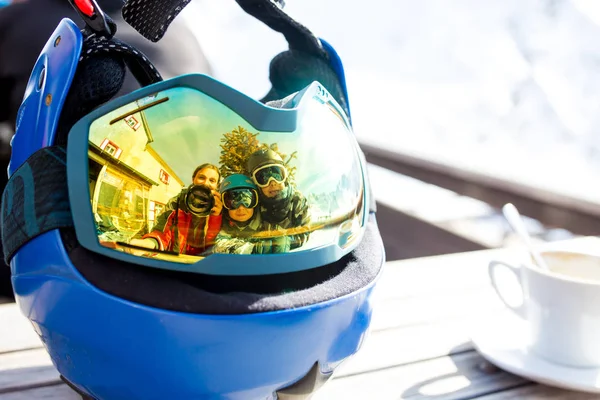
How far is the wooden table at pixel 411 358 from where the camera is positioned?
57cm

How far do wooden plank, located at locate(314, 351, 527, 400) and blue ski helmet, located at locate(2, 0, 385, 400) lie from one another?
0.12 m

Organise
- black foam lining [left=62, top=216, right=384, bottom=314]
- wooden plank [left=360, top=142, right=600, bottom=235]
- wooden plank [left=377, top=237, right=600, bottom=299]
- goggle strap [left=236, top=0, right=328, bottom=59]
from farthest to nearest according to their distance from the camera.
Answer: wooden plank [left=360, top=142, right=600, bottom=235]
wooden plank [left=377, top=237, right=600, bottom=299]
goggle strap [left=236, top=0, right=328, bottom=59]
black foam lining [left=62, top=216, right=384, bottom=314]

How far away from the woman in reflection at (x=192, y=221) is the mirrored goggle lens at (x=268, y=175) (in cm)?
3

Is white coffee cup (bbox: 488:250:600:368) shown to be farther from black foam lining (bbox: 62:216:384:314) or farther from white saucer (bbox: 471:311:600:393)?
black foam lining (bbox: 62:216:384:314)

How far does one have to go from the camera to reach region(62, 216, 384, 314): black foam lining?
0.41m

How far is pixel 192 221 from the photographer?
0.41 metres

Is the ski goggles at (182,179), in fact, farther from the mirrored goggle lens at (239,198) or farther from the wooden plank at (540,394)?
the wooden plank at (540,394)

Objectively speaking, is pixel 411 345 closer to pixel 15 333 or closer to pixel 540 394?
pixel 540 394

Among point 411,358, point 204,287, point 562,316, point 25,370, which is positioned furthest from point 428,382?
point 25,370

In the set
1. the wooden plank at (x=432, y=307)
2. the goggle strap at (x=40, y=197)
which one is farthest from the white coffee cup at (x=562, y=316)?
the goggle strap at (x=40, y=197)

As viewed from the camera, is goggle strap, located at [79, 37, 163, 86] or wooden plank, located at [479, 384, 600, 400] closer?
goggle strap, located at [79, 37, 163, 86]

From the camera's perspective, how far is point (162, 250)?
412mm

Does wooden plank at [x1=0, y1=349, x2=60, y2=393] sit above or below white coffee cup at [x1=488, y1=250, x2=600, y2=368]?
below

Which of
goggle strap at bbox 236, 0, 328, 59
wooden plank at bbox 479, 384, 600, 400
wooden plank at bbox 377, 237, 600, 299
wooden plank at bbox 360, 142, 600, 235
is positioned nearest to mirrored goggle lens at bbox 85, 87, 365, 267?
goggle strap at bbox 236, 0, 328, 59
